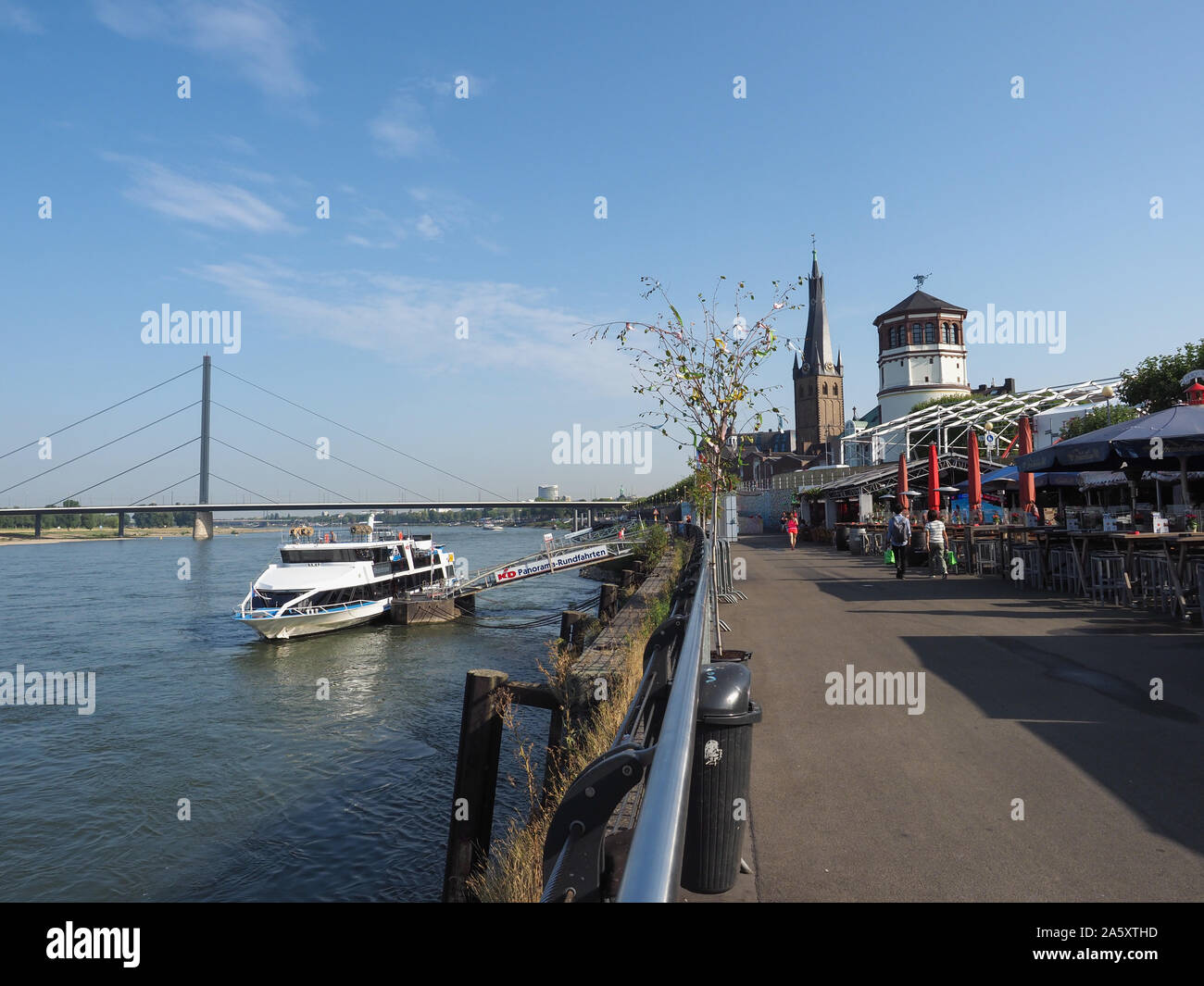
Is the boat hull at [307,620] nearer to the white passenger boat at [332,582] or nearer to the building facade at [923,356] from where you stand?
the white passenger boat at [332,582]

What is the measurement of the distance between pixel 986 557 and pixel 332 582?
19844mm

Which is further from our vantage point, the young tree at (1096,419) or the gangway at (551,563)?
the young tree at (1096,419)

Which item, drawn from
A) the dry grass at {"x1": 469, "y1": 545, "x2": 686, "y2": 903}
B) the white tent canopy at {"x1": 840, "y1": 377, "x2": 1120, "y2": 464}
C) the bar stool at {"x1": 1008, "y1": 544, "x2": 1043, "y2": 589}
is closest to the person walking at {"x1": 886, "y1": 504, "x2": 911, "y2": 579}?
the bar stool at {"x1": 1008, "y1": 544, "x2": 1043, "y2": 589}

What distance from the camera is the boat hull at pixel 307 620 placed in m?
25.3

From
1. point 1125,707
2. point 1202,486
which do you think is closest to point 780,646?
point 1125,707

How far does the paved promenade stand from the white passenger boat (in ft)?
64.5

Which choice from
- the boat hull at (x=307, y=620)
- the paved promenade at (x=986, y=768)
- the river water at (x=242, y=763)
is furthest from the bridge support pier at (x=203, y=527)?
the paved promenade at (x=986, y=768)

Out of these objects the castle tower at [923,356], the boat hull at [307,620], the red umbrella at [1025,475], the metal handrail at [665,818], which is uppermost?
the castle tower at [923,356]

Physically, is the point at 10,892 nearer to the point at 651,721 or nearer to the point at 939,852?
the point at 651,721

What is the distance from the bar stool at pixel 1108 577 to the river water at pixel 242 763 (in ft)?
27.4

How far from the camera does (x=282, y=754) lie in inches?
524

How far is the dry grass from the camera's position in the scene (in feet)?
17.6

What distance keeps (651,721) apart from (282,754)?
11.6 m
